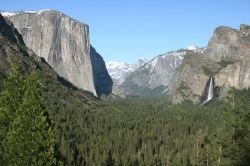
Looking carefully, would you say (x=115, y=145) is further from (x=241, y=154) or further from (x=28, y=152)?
(x=28, y=152)

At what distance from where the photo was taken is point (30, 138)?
42.6 metres

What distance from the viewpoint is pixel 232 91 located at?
257 ft

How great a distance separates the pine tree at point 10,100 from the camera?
1779 inches

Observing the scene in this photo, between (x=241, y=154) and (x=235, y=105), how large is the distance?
8413 mm

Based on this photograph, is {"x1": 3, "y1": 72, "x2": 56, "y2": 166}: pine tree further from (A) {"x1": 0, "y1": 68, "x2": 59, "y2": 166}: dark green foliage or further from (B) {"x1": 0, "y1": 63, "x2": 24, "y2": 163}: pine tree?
(B) {"x1": 0, "y1": 63, "x2": 24, "y2": 163}: pine tree

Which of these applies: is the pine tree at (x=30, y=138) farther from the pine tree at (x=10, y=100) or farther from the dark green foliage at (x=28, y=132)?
the pine tree at (x=10, y=100)

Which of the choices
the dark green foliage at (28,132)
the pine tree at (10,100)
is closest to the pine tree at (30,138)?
the dark green foliage at (28,132)

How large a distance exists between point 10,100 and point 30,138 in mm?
5119

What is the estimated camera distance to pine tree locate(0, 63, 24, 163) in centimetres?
4519

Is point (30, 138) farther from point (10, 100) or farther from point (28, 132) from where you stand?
point (10, 100)

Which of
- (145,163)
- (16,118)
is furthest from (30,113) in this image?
(145,163)

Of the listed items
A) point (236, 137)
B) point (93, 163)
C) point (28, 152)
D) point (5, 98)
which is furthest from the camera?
point (93, 163)

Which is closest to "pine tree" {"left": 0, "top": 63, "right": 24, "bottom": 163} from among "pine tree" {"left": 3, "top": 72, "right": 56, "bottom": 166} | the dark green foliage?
the dark green foliage

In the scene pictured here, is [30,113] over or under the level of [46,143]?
over
